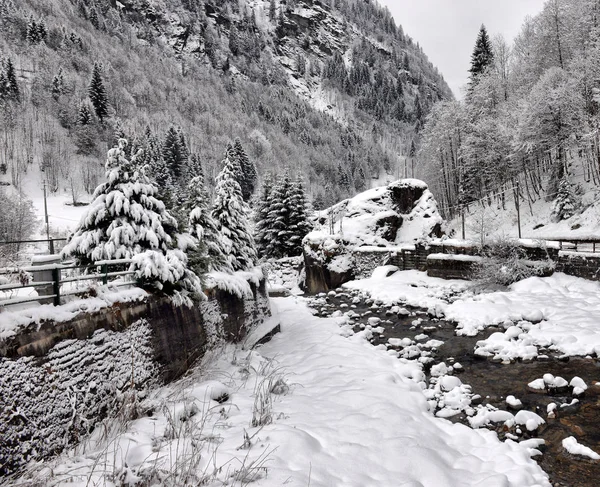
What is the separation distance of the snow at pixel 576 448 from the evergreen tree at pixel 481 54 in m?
35.3

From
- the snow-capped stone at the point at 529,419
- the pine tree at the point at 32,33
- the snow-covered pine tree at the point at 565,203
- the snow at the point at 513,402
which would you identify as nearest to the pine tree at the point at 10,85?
the pine tree at the point at 32,33

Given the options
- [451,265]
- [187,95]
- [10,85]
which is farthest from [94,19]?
[451,265]

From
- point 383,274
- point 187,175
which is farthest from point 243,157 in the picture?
point 383,274

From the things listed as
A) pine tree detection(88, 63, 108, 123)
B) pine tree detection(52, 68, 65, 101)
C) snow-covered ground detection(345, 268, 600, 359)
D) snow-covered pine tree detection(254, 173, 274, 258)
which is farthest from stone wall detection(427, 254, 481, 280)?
pine tree detection(52, 68, 65, 101)

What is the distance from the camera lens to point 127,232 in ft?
22.5

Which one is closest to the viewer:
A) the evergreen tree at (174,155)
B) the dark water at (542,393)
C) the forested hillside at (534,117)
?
the dark water at (542,393)

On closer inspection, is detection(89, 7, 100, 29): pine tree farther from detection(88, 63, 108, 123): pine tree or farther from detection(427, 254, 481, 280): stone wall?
detection(427, 254, 481, 280): stone wall

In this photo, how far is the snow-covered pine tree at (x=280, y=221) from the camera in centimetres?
2809

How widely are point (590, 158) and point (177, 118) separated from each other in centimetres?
9781

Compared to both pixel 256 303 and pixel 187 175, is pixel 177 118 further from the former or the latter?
pixel 256 303

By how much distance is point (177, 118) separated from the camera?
3792 inches

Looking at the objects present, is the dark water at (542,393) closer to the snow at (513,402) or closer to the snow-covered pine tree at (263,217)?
the snow at (513,402)

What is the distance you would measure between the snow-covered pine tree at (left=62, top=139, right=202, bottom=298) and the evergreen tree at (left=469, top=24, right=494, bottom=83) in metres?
35.1

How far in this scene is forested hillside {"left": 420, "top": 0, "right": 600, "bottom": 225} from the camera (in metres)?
18.8
